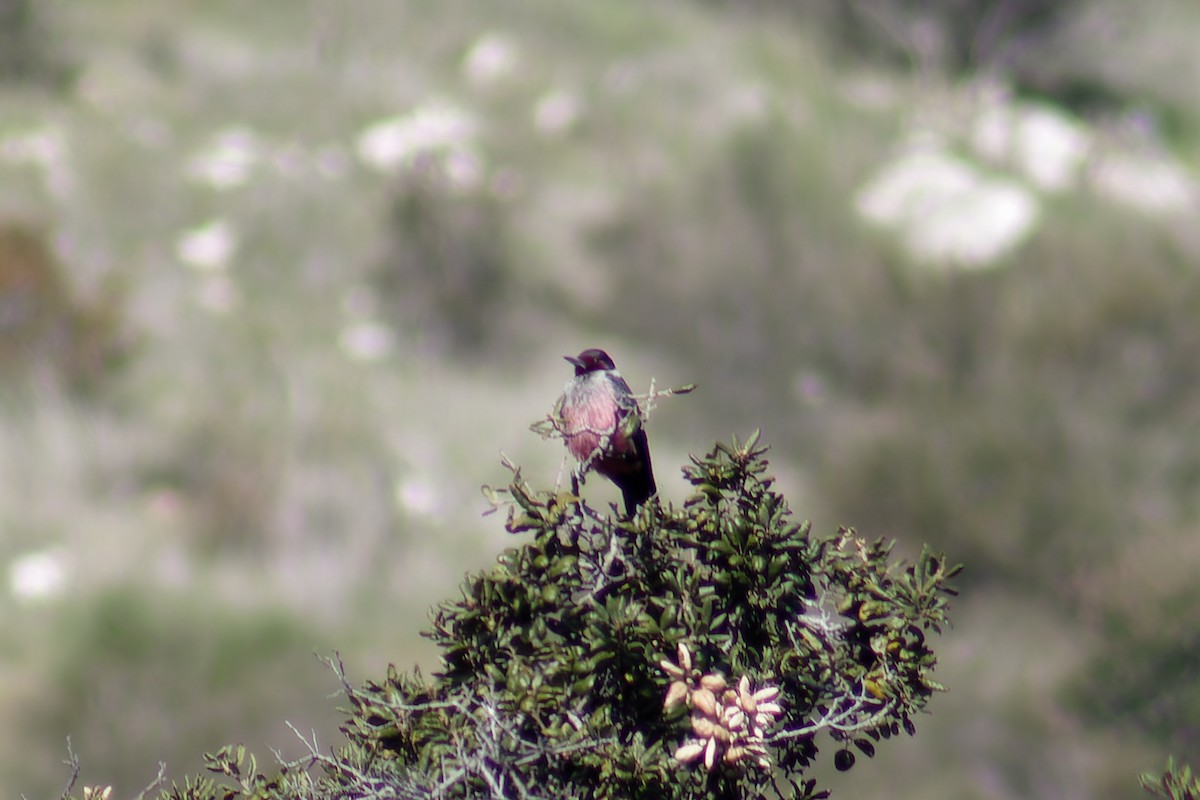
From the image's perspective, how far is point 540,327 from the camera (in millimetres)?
18078

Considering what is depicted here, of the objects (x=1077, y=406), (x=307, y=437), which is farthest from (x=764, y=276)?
(x=307, y=437)

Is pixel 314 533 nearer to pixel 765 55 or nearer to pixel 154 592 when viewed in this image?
pixel 154 592

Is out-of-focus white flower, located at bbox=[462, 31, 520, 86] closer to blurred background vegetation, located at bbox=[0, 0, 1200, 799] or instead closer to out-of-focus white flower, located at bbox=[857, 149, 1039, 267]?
blurred background vegetation, located at bbox=[0, 0, 1200, 799]

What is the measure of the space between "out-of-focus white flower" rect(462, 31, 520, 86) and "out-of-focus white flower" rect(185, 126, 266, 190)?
5.09 m

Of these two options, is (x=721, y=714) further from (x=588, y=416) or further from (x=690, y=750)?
(x=588, y=416)

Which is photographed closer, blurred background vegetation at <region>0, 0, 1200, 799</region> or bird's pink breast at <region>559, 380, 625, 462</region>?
bird's pink breast at <region>559, 380, 625, 462</region>

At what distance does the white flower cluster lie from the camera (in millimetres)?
1885

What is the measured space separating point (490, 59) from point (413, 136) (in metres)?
4.37

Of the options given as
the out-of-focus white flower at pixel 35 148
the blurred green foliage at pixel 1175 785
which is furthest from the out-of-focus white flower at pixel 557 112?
the blurred green foliage at pixel 1175 785

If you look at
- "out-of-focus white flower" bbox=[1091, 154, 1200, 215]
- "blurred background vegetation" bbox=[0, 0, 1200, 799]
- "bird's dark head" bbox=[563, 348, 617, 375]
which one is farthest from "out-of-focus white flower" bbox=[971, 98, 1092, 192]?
"bird's dark head" bbox=[563, 348, 617, 375]

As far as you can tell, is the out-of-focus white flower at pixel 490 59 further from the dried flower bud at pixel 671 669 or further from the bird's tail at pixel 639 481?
the dried flower bud at pixel 671 669

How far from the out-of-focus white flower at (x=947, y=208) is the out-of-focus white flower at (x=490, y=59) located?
8243 millimetres

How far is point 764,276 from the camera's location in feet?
58.6

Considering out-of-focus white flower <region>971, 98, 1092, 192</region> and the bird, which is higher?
out-of-focus white flower <region>971, 98, 1092, 192</region>
